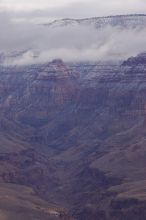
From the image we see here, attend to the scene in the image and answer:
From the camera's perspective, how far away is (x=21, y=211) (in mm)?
195875

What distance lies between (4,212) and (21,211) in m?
4.98

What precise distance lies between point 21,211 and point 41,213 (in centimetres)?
534

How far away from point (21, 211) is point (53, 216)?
7.92 m

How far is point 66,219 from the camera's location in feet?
655

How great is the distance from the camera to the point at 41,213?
198 metres

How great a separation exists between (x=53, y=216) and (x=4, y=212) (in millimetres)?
12534

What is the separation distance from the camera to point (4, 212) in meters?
193

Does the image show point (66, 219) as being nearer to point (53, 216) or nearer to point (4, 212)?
point (53, 216)

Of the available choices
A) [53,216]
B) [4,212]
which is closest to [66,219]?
[53,216]

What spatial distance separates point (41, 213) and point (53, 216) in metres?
3.04

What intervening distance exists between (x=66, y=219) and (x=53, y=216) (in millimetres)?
3688

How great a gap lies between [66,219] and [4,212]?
16186mm

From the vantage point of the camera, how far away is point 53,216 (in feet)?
649
